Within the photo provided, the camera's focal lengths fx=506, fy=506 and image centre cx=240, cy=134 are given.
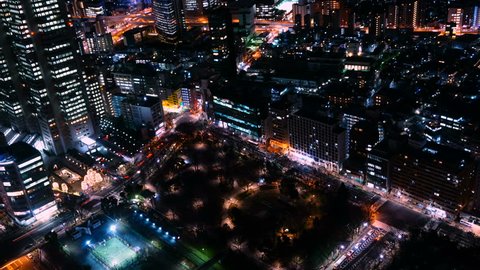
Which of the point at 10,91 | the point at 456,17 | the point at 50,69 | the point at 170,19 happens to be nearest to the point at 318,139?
the point at 50,69

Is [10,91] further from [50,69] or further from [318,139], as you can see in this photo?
[318,139]

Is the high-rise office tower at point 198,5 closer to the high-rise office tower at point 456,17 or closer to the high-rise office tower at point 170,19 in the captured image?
the high-rise office tower at point 170,19

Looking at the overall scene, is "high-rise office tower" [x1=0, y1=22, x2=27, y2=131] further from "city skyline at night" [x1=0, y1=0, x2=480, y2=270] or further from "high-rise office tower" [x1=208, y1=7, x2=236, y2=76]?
"high-rise office tower" [x1=208, y1=7, x2=236, y2=76]

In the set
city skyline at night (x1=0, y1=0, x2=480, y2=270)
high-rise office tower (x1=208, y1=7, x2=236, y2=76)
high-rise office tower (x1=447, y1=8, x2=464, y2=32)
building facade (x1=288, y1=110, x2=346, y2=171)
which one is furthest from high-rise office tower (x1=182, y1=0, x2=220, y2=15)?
building facade (x1=288, y1=110, x2=346, y2=171)

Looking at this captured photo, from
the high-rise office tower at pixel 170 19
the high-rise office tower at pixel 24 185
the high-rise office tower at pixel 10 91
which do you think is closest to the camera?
the high-rise office tower at pixel 24 185

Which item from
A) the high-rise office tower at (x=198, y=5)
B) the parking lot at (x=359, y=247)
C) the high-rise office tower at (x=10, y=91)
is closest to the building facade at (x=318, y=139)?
the parking lot at (x=359, y=247)
